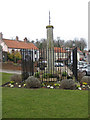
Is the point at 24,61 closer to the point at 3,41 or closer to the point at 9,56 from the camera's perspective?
the point at 9,56

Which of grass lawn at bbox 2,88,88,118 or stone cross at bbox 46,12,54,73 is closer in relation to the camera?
grass lawn at bbox 2,88,88,118

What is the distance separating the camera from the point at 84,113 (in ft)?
17.8

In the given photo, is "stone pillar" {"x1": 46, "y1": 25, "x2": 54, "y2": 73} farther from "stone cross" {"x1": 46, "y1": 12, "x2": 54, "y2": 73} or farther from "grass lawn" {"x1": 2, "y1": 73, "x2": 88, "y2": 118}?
"grass lawn" {"x1": 2, "y1": 73, "x2": 88, "y2": 118}

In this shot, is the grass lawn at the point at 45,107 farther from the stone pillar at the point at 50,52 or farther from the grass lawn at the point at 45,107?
the stone pillar at the point at 50,52

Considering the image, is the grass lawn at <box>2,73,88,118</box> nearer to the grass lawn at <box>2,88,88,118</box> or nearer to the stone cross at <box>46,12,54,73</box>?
the grass lawn at <box>2,88,88,118</box>

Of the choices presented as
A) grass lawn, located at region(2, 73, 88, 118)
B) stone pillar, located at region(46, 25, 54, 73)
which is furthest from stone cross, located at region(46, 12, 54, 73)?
grass lawn, located at region(2, 73, 88, 118)

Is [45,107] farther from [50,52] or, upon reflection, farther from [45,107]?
[50,52]

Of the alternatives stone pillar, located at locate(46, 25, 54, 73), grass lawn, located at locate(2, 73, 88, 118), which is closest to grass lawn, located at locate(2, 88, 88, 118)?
grass lawn, located at locate(2, 73, 88, 118)

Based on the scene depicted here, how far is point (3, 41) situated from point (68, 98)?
3232cm

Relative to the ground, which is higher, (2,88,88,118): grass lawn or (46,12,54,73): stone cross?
(46,12,54,73): stone cross

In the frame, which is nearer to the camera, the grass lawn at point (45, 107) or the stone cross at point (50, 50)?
the grass lawn at point (45, 107)

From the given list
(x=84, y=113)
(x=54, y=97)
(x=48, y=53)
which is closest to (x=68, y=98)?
(x=54, y=97)

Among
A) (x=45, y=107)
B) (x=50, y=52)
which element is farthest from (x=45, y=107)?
(x=50, y=52)

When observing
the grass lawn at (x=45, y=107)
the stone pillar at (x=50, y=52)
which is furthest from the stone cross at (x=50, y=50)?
the grass lawn at (x=45, y=107)
